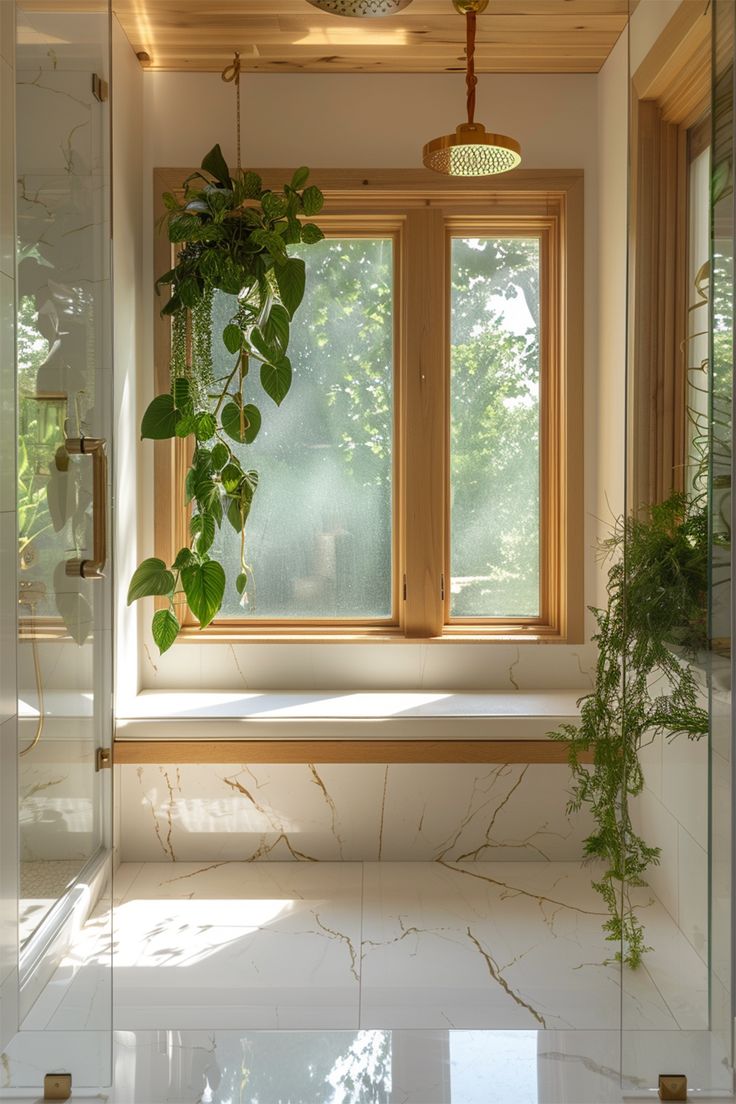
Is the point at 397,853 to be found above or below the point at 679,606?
below

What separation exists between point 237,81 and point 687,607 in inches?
95.7

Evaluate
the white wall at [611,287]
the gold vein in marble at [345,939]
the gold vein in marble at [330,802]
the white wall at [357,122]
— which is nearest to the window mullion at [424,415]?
the white wall at [357,122]

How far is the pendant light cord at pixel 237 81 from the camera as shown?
11.4 ft

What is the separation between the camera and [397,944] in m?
2.75

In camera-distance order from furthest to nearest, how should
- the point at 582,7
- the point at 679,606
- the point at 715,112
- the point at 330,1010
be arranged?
the point at 582,7, the point at 330,1010, the point at 679,606, the point at 715,112

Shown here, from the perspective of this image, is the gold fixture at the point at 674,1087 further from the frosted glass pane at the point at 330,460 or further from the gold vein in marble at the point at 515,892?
the frosted glass pane at the point at 330,460

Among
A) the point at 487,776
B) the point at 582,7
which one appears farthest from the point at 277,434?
the point at 582,7

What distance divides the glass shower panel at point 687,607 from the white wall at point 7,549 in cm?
115

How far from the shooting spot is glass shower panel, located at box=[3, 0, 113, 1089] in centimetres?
204

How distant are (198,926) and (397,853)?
744 millimetres

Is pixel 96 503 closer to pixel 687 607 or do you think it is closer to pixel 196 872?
pixel 687 607

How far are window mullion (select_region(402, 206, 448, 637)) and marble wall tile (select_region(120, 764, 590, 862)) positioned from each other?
60 centimetres

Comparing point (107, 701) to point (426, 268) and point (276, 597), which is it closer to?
point (276, 597)

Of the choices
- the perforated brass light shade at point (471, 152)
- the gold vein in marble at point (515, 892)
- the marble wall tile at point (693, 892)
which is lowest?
the gold vein in marble at point (515, 892)
